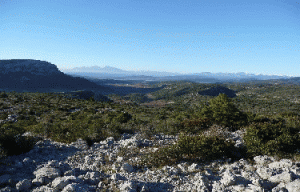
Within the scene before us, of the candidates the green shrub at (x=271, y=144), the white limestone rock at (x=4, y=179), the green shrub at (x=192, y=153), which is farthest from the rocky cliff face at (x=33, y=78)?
the green shrub at (x=271, y=144)

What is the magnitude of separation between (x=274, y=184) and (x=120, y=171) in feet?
16.6

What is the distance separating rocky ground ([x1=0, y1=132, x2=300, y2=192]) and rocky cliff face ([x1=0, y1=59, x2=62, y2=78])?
185053 mm

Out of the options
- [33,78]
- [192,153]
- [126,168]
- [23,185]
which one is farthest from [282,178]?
[33,78]

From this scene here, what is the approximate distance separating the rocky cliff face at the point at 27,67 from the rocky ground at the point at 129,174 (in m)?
185

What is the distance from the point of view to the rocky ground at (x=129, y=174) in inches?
210

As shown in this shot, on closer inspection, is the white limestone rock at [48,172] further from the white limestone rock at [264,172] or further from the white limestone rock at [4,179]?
the white limestone rock at [264,172]

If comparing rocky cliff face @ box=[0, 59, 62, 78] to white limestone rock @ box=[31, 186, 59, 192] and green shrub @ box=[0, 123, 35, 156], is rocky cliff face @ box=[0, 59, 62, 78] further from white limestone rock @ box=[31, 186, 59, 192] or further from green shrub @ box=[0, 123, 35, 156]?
white limestone rock @ box=[31, 186, 59, 192]

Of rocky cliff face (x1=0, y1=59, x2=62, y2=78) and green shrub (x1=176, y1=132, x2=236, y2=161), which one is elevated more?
rocky cliff face (x1=0, y1=59, x2=62, y2=78)

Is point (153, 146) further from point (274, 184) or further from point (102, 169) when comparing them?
point (274, 184)

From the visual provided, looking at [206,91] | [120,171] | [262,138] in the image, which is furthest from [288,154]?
[206,91]

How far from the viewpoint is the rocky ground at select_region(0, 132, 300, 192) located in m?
5.34

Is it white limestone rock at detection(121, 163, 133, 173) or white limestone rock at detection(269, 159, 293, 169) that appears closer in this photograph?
white limestone rock at detection(269, 159, 293, 169)

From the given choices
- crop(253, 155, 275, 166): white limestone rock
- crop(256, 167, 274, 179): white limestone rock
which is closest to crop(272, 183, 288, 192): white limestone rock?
crop(256, 167, 274, 179): white limestone rock

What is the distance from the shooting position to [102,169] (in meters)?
6.83
